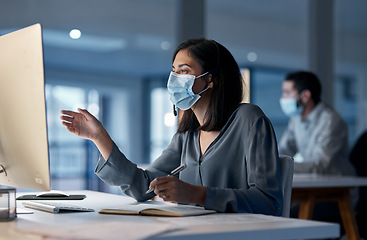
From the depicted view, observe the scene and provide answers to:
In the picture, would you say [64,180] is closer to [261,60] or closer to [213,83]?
[261,60]

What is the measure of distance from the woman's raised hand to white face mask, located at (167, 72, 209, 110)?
13.8 inches

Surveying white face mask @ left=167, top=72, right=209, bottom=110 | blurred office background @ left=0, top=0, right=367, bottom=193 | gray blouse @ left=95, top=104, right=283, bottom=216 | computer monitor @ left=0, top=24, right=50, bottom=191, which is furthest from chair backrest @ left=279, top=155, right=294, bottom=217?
blurred office background @ left=0, top=0, right=367, bottom=193

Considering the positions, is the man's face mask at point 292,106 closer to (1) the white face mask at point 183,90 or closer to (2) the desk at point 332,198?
(2) the desk at point 332,198

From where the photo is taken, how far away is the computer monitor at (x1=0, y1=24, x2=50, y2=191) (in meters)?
1.23

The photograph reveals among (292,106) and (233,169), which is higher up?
(292,106)

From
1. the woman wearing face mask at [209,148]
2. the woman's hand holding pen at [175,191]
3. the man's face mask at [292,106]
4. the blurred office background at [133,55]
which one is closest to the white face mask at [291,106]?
the man's face mask at [292,106]

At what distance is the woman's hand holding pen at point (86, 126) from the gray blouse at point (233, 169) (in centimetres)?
6

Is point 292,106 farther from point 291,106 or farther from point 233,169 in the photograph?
point 233,169

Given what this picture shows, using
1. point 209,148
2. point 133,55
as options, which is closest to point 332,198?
point 209,148

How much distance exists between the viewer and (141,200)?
5.95 ft

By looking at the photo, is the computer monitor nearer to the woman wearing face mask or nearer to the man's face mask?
the woman wearing face mask

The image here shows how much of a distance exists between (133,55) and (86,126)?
2388mm

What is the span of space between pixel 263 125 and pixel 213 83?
0.99 feet

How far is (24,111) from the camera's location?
129 centimetres
